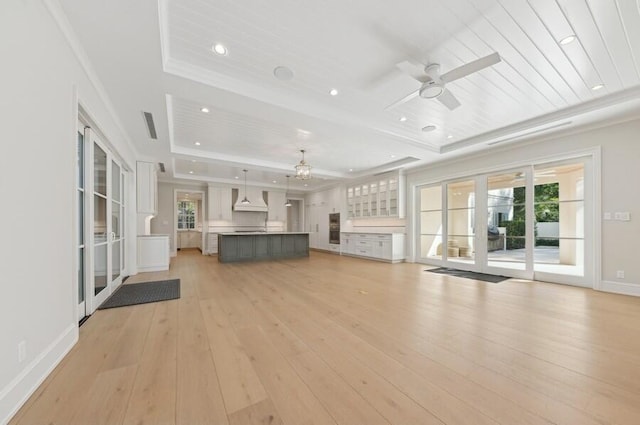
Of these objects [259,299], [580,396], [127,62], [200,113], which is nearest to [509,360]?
[580,396]

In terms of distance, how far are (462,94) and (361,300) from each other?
127 inches

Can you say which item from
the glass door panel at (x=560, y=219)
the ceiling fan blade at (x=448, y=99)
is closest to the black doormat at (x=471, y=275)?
the glass door panel at (x=560, y=219)

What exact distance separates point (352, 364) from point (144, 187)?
6.09 metres

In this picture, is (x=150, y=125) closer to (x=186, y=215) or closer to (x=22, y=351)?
(x=22, y=351)

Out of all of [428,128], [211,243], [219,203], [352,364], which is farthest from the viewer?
[219,203]

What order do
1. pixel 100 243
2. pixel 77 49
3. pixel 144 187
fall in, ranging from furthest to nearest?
pixel 144 187 < pixel 100 243 < pixel 77 49

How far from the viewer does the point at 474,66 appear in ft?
7.64

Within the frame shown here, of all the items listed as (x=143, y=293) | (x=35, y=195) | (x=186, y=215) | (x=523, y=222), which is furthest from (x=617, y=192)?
(x=186, y=215)

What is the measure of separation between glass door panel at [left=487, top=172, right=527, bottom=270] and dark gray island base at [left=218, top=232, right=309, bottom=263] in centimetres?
548

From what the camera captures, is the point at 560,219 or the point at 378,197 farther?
the point at 378,197

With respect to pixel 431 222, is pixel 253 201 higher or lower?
higher

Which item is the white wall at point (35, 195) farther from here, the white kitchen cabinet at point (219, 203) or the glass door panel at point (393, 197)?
the white kitchen cabinet at point (219, 203)

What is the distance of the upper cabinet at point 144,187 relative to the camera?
18.9ft

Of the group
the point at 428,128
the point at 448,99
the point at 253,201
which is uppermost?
the point at 428,128
